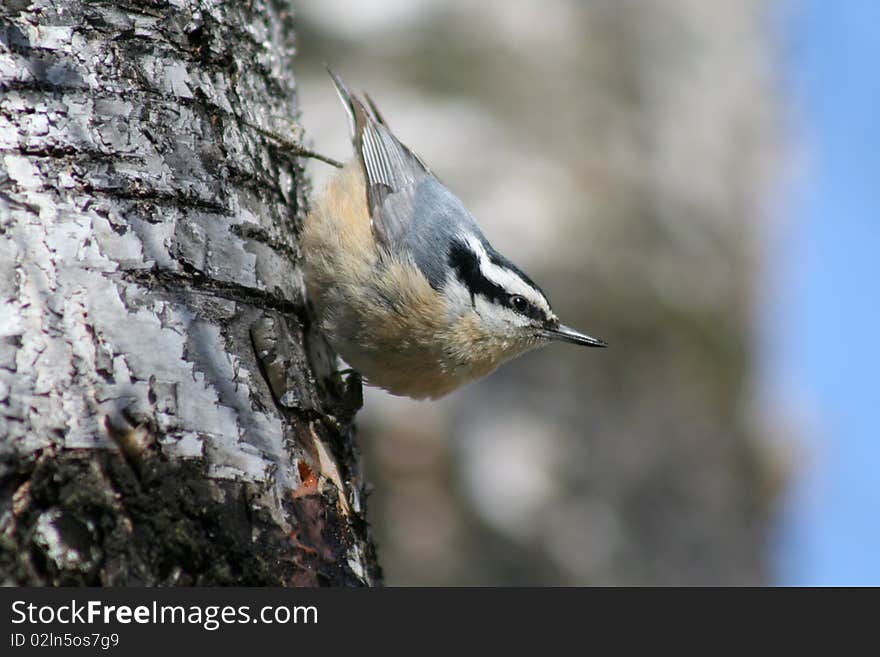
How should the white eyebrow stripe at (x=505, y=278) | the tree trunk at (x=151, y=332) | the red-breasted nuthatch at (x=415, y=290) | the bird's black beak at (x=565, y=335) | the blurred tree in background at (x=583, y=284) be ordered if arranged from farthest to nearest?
the blurred tree in background at (x=583, y=284) → the bird's black beak at (x=565, y=335) → the white eyebrow stripe at (x=505, y=278) → the red-breasted nuthatch at (x=415, y=290) → the tree trunk at (x=151, y=332)

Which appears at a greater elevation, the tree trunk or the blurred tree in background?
the blurred tree in background

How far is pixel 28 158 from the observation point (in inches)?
68.9

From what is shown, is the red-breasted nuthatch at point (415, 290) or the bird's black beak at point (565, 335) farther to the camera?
the bird's black beak at point (565, 335)

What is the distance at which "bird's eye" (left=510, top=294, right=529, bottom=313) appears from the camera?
9.69 ft

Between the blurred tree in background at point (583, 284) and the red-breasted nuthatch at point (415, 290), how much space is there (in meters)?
0.74

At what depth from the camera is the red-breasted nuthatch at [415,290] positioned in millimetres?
2707

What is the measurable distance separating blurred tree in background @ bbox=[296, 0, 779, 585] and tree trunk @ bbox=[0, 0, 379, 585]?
155 centimetres

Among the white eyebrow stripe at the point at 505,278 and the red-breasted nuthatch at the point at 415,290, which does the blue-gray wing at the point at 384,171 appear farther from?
the white eyebrow stripe at the point at 505,278

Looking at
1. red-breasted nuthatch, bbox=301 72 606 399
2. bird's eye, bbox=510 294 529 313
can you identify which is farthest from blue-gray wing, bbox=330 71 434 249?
bird's eye, bbox=510 294 529 313

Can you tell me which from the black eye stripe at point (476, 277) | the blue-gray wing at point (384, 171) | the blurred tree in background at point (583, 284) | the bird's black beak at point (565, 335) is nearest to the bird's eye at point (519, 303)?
the black eye stripe at point (476, 277)

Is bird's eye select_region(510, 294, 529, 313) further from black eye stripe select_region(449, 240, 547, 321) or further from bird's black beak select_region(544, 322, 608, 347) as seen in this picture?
bird's black beak select_region(544, 322, 608, 347)

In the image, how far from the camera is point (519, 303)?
296cm

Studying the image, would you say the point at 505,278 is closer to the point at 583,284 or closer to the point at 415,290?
the point at 415,290

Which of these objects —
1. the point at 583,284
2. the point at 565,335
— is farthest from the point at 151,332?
the point at 583,284
